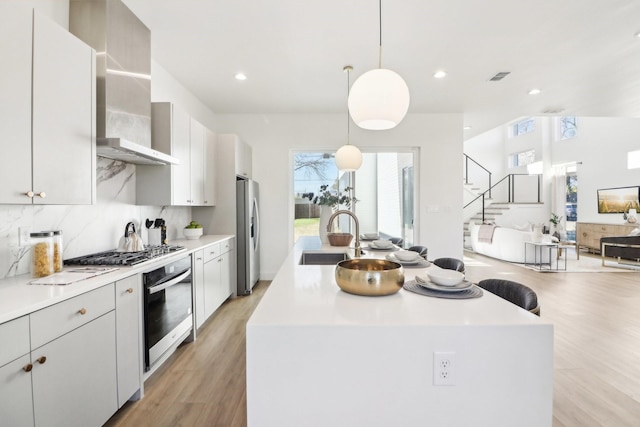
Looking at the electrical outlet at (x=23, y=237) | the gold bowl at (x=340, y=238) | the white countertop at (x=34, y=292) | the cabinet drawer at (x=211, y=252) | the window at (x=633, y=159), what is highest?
the window at (x=633, y=159)

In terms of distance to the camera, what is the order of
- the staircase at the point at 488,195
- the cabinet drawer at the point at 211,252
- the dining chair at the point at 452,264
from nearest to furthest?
the dining chair at the point at 452,264 < the cabinet drawer at the point at 211,252 < the staircase at the point at 488,195

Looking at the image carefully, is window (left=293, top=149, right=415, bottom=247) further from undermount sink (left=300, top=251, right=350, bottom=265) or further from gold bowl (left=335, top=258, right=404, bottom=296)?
gold bowl (left=335, top=258, right=404, bottom=296)

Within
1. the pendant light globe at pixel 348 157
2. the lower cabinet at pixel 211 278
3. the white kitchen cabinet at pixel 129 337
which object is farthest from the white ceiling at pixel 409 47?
the white kitchen cabinet at pixel 129 337

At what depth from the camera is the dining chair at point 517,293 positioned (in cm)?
143

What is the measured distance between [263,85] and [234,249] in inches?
85.0

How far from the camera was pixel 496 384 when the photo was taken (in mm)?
988

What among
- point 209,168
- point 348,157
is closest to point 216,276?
point 209,168

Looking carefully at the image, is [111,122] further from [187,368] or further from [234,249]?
[234,249]

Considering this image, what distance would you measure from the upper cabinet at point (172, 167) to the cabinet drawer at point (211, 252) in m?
0.53

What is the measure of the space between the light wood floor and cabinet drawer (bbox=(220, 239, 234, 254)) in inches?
27.7

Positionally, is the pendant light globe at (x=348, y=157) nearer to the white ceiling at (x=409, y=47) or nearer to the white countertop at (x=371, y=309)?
the white ceiling at (x=409, y=47)

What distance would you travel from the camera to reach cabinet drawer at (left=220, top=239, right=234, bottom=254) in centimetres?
362

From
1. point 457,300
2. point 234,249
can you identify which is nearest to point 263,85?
point 234,249

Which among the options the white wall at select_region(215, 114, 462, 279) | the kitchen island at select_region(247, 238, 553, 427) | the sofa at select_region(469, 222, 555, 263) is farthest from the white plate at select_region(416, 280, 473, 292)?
the sofa at select_region(469, 222, 555, 263)
